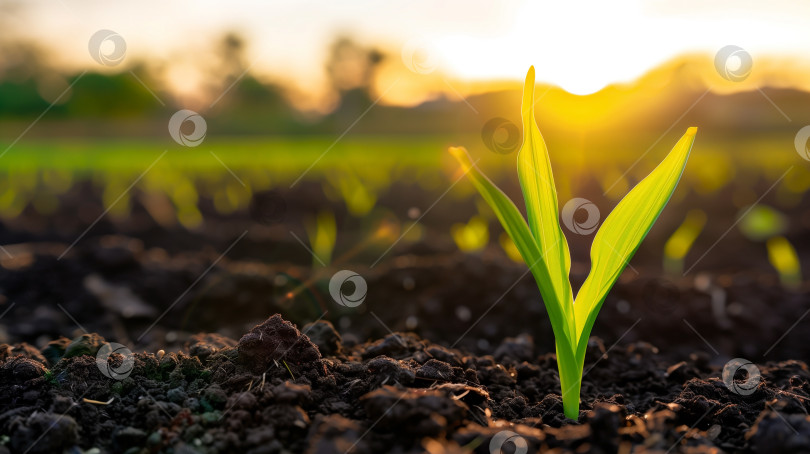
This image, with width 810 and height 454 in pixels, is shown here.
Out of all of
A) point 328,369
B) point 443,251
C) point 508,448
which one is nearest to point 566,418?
point 508,448

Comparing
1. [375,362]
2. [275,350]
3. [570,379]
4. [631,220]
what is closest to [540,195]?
[631,220]

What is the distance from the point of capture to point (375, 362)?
1.49m

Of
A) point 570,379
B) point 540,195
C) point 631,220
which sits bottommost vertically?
point 570,379

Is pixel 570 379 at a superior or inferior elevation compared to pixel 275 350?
inferior

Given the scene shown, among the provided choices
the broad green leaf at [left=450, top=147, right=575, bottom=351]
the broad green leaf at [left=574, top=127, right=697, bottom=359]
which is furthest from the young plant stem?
the broad green leaf at [left=574, top=127, right=697, bottom=359]

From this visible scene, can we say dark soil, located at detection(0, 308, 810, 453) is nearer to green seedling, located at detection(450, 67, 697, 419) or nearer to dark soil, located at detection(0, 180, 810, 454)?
dark soil, located at detection(0, 180, 810, 454)

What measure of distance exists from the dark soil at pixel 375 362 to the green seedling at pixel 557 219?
0.99ft

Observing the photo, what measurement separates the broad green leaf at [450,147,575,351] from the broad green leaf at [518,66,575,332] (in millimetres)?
22

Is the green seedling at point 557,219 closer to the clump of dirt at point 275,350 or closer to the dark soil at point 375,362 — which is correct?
the dark soil at point 375,362

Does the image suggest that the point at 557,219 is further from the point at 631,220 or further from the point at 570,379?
the point at 570,379

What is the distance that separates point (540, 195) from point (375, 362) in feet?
1.97

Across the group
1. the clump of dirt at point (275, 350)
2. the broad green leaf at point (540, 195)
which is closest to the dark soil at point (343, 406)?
the clump of dirt at point (275, 350)

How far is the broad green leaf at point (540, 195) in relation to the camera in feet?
4.42

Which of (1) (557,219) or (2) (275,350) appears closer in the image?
(1) (557,219)
